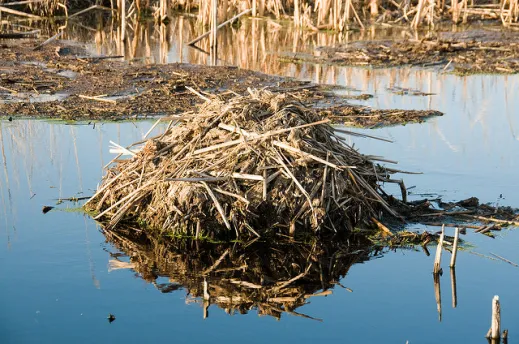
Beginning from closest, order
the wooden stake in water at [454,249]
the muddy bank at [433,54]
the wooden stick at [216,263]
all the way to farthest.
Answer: the wooden stake in water at [454,249], the wooden stick at [216,263], the muddy bank at [433,54]

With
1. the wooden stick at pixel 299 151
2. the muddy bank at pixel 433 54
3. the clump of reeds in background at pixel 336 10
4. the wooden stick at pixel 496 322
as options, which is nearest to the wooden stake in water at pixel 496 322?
the wooden stick at pixel 496 322

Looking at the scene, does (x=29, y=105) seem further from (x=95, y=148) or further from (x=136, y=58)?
(x=136, y=58)

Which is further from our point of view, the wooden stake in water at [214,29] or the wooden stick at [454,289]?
the wooden stake in water at [214,29]

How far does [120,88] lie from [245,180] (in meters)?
6.11

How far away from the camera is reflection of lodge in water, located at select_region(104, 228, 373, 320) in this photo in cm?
569

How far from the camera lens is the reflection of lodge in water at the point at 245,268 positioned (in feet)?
18.7

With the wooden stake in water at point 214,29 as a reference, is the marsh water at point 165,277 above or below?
below

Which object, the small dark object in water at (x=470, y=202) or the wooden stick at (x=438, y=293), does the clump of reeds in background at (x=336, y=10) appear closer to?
the small dark object in water at (x=470, y=202)

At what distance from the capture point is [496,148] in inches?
378

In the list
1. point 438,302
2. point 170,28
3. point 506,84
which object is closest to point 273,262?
point 438,302

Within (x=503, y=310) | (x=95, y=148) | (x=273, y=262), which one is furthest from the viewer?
(x=95, y=148)

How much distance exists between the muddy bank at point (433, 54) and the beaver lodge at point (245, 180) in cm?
796

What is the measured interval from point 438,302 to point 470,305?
20 centimetres

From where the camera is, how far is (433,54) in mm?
15523
